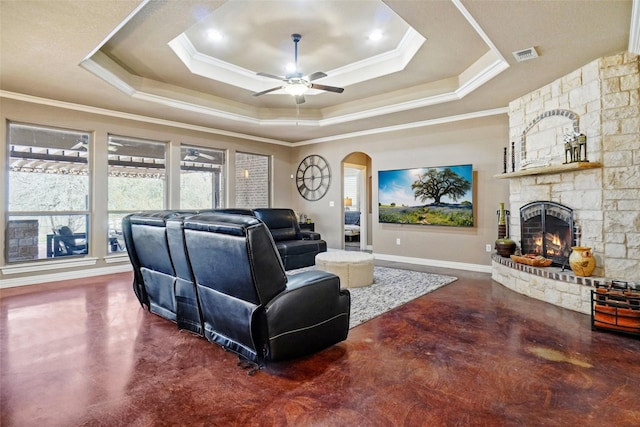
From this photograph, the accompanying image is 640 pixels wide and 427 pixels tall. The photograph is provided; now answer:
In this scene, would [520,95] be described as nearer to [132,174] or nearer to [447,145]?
[447,145]

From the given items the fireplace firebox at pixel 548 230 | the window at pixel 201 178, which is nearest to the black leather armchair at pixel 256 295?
the fireplace firebox at pixel 548 230

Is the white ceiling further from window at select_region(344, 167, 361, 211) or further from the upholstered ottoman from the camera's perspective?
window at select_region(344, 167, 361, 211)

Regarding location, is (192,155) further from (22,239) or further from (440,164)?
(440,164)

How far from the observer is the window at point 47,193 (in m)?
4.81

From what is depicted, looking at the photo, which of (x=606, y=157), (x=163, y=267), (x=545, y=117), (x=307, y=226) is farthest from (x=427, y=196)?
(x=163, y=267)

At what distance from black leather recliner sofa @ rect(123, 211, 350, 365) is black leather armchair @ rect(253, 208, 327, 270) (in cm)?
272

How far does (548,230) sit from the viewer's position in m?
4.32

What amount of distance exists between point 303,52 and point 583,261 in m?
4.12

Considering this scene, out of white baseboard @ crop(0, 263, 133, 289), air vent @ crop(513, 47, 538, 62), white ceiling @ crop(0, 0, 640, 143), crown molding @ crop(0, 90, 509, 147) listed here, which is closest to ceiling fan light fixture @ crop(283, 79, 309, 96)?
white ceiling @ crop(0, 0, 640, 143)

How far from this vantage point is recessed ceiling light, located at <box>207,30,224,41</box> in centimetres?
386

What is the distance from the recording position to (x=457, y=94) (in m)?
4.84

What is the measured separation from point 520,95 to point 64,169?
699 cm

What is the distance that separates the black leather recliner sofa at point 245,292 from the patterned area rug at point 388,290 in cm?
85

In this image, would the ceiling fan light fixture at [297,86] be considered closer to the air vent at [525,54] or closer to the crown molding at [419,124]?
the air vent at [525,54]
